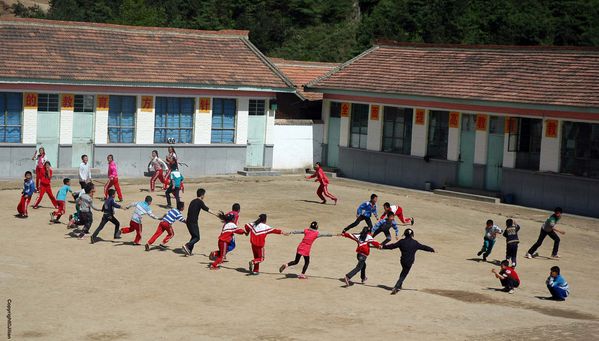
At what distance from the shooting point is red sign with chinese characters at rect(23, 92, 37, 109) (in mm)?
37344

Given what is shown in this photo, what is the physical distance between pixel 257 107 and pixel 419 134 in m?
6.53

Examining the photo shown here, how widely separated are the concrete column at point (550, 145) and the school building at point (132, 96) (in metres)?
10.6

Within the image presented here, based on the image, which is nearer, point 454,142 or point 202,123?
point 454,142

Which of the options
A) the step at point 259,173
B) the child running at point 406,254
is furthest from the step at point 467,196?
the child running at point 406,254

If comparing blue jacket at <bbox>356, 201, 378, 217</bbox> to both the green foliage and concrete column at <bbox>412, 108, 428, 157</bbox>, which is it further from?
the green foliage

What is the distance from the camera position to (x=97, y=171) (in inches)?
1529

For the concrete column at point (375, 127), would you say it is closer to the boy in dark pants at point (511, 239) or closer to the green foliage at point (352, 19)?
the boy in dark pants at point (511, 239)

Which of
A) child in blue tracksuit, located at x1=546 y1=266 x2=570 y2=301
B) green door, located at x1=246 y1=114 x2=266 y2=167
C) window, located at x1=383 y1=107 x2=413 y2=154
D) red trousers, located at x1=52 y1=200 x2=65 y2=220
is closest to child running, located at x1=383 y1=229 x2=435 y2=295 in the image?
child in blue tracksuit, located at x1=546 y1=266 x2=570 y2=301

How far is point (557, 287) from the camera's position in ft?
78.1

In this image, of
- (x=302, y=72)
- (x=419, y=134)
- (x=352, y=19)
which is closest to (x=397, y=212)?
(x=419, y=134)

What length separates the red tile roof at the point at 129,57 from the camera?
3800cm

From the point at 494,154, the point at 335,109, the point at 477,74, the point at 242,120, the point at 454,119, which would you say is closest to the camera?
the point at 494,154

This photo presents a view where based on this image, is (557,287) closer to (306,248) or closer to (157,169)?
(306,248)

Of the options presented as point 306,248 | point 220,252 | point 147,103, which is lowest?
point 220,252
